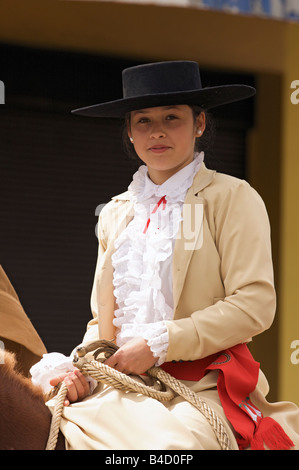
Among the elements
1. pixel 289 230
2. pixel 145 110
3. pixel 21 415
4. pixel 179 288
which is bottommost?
pixel 289 230

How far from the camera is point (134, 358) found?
2254mm

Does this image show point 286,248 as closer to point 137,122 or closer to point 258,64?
point 258,64

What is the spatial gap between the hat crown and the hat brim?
0.16 feet

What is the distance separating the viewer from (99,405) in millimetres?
2176

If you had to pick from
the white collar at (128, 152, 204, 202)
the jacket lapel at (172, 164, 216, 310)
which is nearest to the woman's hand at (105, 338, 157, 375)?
the jacket lapel at (172, 164, 216, 310)

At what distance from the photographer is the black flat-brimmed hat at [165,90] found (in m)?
2.43

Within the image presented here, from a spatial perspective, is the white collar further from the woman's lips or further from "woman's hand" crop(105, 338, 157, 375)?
"woman's hand" crop(105, 338, 157, 375)

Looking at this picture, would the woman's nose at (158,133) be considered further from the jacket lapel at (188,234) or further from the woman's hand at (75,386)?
the woman's hand at (75,386)

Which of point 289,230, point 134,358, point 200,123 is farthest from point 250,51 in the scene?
point 134,358

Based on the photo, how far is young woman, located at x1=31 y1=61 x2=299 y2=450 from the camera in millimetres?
2162

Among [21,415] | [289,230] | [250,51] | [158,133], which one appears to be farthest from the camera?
[250,51]

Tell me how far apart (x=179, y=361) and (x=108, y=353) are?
21cm

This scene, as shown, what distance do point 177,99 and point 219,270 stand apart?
0.53 metres

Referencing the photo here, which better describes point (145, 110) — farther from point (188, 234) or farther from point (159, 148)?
point (188, 234)
